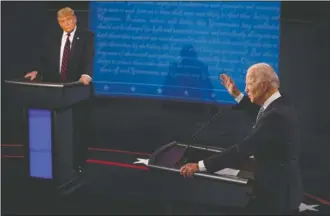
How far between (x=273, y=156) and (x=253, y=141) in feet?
0.47

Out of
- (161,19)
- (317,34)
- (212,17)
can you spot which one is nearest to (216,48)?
(212,17)

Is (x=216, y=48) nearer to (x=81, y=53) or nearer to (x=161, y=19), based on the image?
(x=161, y=19)

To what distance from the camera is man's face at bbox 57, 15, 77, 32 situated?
356 cm

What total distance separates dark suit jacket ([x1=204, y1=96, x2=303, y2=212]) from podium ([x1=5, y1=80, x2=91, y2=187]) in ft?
4.81

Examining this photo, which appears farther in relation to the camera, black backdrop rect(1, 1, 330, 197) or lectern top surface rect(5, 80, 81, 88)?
black backdrop rect(1, 1, 330, 197)

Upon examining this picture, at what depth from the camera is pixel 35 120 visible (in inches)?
140

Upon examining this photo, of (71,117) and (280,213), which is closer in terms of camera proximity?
(280,213)

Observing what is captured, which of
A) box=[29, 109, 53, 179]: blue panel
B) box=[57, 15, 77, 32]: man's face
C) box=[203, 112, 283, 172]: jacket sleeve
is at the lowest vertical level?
box=[29, 109, 53, 179]: blue panel

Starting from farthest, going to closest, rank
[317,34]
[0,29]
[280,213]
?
[0,29] → [317,34] → [280,213]

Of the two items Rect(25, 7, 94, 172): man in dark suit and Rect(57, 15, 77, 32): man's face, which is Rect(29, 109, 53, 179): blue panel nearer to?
Rect(25, 7, 94, 172): man in dark suit

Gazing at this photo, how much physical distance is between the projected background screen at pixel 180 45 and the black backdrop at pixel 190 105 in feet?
0.71

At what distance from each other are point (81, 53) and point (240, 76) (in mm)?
1145

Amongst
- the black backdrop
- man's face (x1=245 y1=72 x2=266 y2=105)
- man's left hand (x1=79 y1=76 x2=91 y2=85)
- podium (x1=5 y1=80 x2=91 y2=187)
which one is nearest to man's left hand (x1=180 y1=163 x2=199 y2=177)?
man's face (x1=245 y1=72 x2=266 y2=105)

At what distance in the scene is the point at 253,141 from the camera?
2221 millimetres
